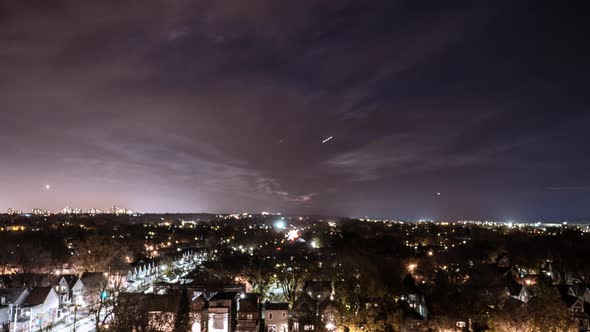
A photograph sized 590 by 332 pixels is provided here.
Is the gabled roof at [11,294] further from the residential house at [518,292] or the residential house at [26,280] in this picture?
the residential house at [518,292]

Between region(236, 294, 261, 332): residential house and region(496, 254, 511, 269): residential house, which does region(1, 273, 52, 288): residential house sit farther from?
region(496, 254, 511, 269): residential house

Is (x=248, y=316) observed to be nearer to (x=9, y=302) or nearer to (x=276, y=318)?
(x=276, y=318)

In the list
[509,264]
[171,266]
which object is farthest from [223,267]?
[509,264]

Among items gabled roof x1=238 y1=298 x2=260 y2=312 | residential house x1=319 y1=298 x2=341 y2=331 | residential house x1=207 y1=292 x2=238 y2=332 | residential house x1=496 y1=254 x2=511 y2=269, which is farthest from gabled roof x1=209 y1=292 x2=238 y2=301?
residential house x1=496 y1=254 x2=511 y2=269

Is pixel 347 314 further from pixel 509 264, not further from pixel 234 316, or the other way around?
pixel 509 264

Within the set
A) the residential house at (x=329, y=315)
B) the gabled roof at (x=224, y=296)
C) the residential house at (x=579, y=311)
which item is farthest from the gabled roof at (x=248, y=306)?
the residential house at (x=579, y=311)

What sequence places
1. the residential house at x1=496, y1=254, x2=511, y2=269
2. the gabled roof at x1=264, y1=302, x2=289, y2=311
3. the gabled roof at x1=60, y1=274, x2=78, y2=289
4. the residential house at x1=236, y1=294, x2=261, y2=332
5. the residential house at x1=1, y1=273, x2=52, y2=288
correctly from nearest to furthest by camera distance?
the residential house at x1=236, y1=294, x2=261, y2=332
the gabled roof at x1=264, y1=302, x2=289, y2=311
the residential house at x1=1, y1=273, x2=52, y2=288
the gabled roof at x1=60, y1=274, x2=78, y2=289
the residential house at x1=496, y1=254, x2=511, y2=269

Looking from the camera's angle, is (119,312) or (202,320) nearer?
(119,312)

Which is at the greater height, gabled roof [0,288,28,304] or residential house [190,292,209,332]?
gabled roof [0,288,28,304]
